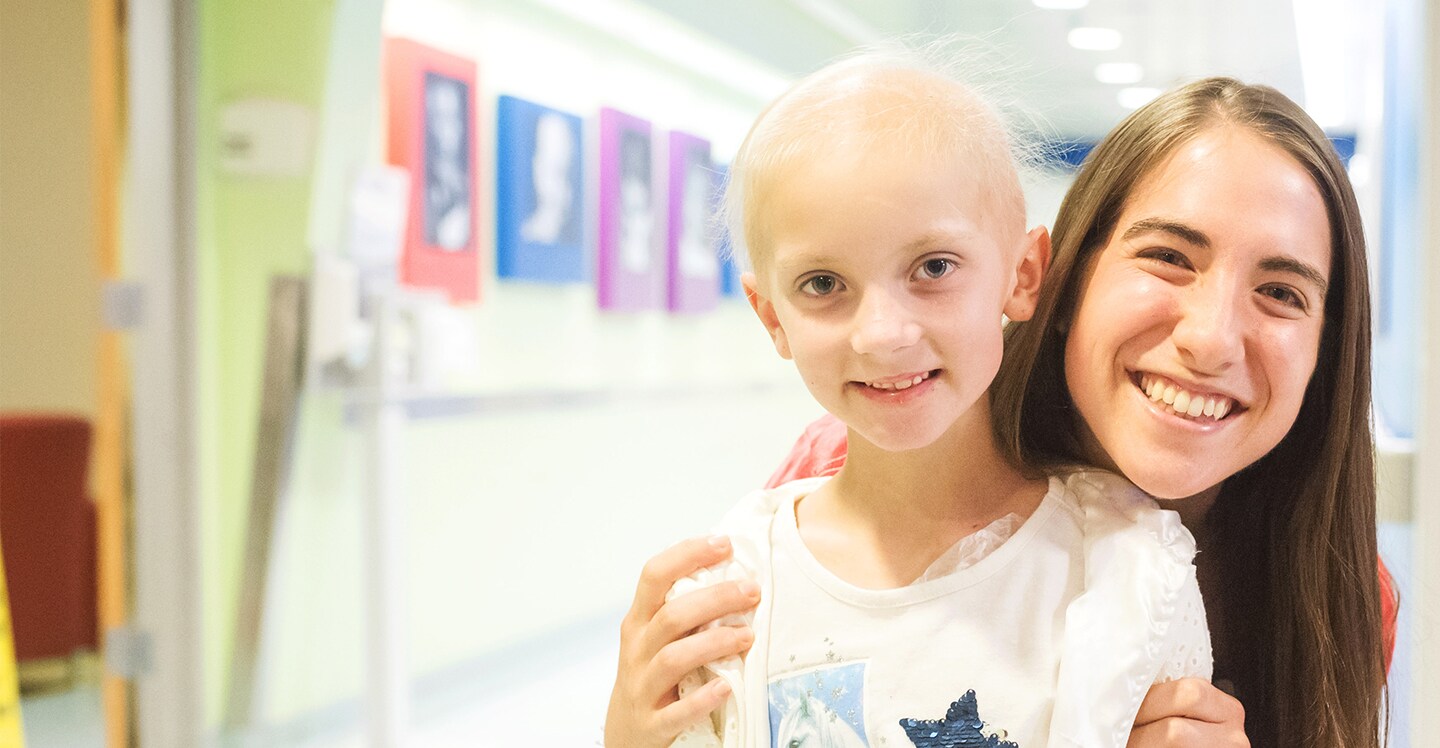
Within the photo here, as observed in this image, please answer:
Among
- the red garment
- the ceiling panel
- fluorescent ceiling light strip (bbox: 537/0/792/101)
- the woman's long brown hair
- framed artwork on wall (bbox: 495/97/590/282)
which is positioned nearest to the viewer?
the woman's long brown hair

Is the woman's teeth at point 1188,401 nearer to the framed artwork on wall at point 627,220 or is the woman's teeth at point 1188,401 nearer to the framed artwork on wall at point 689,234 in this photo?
the framed artwork on wall at point 689,234

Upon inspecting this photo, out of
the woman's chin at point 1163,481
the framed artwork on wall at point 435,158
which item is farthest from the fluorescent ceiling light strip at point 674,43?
the woman's chin at point 1163,481

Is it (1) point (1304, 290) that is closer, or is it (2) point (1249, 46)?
(1) point (1304, 290)

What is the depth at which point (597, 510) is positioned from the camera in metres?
3.06

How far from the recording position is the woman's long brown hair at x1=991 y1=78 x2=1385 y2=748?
3.42 feet

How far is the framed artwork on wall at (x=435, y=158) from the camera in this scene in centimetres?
314

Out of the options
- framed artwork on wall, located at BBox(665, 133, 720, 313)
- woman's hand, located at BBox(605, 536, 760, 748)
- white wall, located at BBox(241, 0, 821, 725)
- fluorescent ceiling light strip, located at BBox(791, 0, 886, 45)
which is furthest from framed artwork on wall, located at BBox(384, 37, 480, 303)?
woman's hand, located at BBox(605, 536, 760, 748)

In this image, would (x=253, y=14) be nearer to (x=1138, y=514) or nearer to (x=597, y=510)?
(x=597, y=510)

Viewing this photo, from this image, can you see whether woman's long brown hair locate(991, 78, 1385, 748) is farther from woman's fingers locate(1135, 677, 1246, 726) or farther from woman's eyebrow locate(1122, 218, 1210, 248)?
woman's fingers locate(1135, 677, 1246, 726)

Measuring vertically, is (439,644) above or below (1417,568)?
below

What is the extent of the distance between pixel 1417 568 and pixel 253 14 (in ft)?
10.0

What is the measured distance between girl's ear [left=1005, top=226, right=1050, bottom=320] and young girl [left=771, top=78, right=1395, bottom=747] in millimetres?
92

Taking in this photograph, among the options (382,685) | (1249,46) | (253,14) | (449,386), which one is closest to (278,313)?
(449,386)

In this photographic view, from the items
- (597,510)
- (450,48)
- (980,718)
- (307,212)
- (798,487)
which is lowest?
(597,510)
